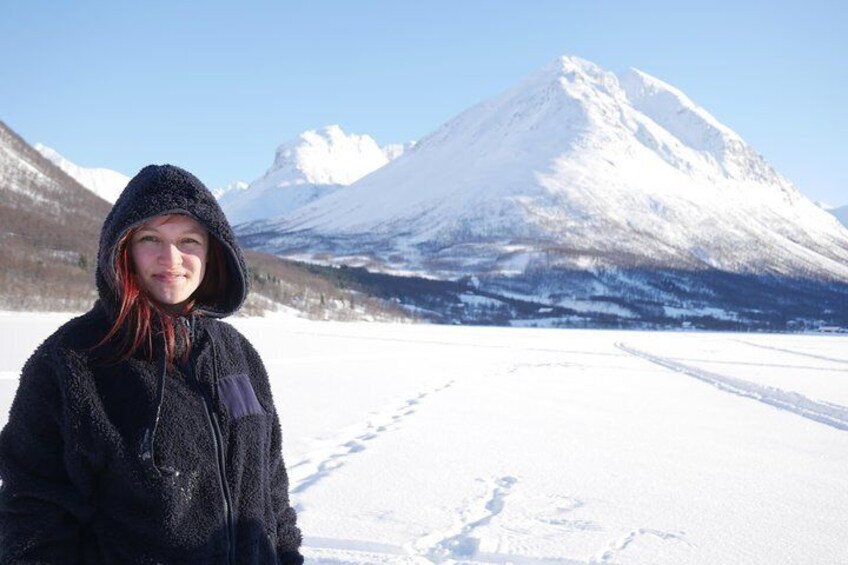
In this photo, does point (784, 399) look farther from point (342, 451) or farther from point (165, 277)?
point (165, 277)

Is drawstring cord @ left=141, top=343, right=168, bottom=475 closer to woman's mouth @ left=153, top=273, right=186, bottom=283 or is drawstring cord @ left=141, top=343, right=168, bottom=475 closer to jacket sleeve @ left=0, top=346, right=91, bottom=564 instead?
jacket sleeve @ left=0, top=346, right=91, bottom=564

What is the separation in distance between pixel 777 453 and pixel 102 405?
10448mm

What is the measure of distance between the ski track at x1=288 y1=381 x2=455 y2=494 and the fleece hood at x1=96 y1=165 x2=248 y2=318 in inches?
192

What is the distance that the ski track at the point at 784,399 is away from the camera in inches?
581

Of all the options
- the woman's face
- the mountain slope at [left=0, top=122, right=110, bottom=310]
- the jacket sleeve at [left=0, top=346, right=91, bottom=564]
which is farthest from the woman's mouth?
the mountain slope at [left=0, top=122, right=110, bottom=310]

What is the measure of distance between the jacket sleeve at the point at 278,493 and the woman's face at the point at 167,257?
431mm

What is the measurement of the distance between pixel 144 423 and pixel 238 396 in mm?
362

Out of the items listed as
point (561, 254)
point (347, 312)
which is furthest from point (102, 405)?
point (561, 254)

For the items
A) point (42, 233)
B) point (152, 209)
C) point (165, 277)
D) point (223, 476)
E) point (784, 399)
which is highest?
point (42, 233)

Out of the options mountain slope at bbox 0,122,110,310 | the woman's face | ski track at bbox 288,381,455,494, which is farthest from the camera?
mountain slope at bbox 0,122,110,310

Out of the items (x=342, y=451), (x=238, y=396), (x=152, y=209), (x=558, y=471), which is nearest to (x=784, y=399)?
(x=558, y=471)

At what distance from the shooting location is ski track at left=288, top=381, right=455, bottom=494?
746 cm

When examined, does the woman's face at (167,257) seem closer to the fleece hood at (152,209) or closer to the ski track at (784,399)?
the fleece hood at (152,209)

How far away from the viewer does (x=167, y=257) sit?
2.41 m
